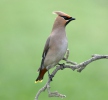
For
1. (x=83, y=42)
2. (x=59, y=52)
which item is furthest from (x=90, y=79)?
(x=59, y=52)

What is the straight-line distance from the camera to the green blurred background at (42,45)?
1038 centimetres

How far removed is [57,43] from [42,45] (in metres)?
7.67

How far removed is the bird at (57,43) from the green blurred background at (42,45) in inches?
191

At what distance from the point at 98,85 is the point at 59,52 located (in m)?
6.07

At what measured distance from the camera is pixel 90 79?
10.9 meters

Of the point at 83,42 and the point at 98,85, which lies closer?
the point at 98,85

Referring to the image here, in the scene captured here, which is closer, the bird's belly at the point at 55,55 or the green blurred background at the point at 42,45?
the bird's belly at the point at 55,55

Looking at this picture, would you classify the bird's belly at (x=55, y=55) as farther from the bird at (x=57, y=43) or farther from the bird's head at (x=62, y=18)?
the bird's head at (x=62, y=18)

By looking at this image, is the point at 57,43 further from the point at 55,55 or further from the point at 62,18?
the point at 62,18

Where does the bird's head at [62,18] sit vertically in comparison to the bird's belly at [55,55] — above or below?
above

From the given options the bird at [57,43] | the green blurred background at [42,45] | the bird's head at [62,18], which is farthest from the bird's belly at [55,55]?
the green blurred background at [42,45]

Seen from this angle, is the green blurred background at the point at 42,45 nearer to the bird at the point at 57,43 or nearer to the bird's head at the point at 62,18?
the bird at the point at 57,43

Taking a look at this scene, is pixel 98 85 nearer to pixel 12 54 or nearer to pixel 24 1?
pixel 12 54

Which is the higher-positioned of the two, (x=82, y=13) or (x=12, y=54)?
(x=82, y=13)
